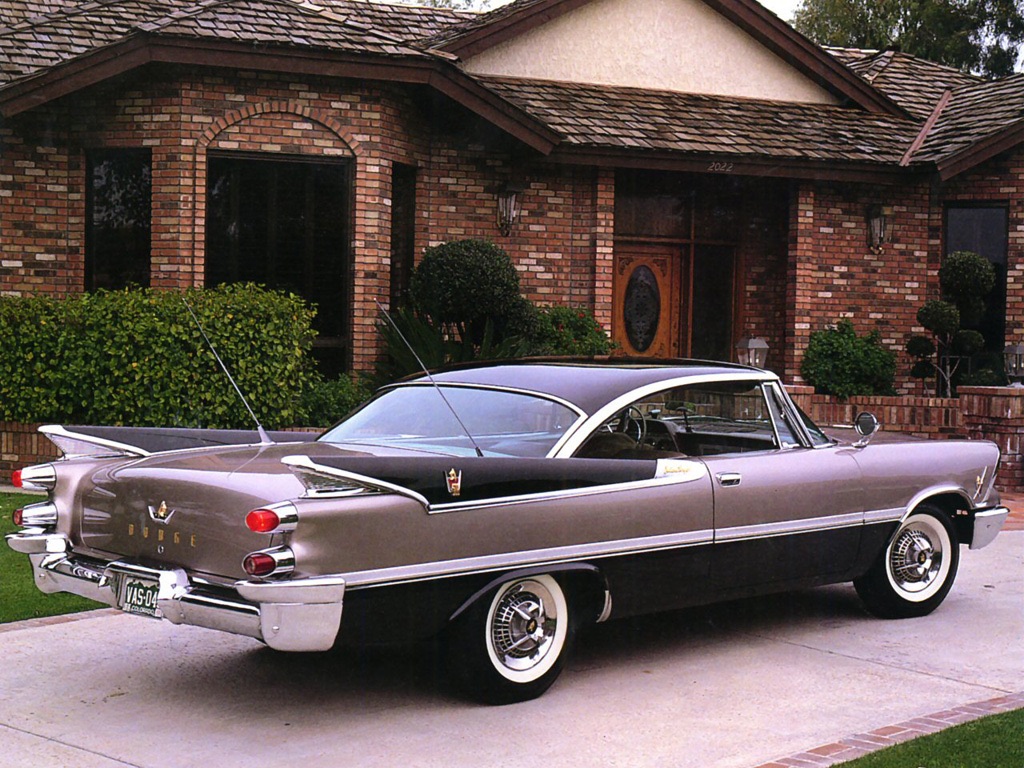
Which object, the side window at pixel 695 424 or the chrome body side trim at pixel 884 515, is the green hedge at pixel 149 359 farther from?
the chrome body side trim at pixel 884 515

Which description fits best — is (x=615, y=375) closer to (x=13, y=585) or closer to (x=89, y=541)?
(x=89, y=541)

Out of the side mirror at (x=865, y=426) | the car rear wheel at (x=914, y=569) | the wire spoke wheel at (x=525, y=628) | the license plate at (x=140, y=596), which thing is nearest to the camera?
the license plate at (x=140, y=596)

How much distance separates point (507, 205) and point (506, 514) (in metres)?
10.3

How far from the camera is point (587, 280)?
52.6ft

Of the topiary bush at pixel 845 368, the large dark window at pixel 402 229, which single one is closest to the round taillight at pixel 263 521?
the large dark window at pixel 402 229

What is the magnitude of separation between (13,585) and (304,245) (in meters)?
6.97

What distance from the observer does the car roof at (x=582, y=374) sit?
20.7 ft

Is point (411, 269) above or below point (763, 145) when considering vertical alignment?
below

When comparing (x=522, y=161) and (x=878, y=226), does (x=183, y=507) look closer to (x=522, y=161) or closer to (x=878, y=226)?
(x=522, y=161)

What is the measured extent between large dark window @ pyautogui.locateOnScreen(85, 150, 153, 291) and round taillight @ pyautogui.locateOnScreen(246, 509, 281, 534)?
961cm

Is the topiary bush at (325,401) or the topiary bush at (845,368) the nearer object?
the topiary bush at (325,401)

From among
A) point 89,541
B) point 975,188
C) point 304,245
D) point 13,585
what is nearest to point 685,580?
point 89,541

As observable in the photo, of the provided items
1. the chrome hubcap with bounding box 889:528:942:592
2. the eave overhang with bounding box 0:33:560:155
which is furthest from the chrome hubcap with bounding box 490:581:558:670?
the eave overhang with bounding box 0:33:560:155

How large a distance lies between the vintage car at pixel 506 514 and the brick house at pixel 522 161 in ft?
24.6
